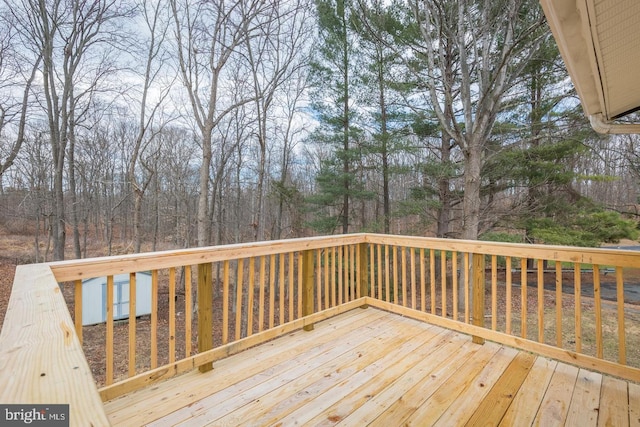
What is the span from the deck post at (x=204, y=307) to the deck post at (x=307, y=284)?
40.1 inches

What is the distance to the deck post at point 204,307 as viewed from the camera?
7.70ft

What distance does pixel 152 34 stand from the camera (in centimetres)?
771

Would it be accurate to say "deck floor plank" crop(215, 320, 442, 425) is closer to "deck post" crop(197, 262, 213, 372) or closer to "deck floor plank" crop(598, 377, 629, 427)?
"deck post" crop(197, 262, 213, 372)

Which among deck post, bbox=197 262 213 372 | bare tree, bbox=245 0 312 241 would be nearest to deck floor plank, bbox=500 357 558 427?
deck post, bbox=197 262 213 372

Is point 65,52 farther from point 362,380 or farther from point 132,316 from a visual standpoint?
point 362,380

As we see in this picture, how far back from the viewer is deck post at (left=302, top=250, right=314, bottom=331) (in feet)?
10.2

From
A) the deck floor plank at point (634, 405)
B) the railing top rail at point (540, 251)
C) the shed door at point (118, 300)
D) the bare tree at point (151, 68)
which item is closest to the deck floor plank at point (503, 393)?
the deck floor plank at point (634, 405)

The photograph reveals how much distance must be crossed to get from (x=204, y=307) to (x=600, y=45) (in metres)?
2.78

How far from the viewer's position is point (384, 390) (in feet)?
6.89

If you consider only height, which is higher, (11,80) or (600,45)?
(11,80)

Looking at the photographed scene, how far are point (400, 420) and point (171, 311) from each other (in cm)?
168

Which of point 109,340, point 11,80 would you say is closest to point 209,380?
point 109,340

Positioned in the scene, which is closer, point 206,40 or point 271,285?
point 271,285

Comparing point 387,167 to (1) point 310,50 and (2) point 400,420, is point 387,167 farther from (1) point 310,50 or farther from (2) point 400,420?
(2) point 400,420
